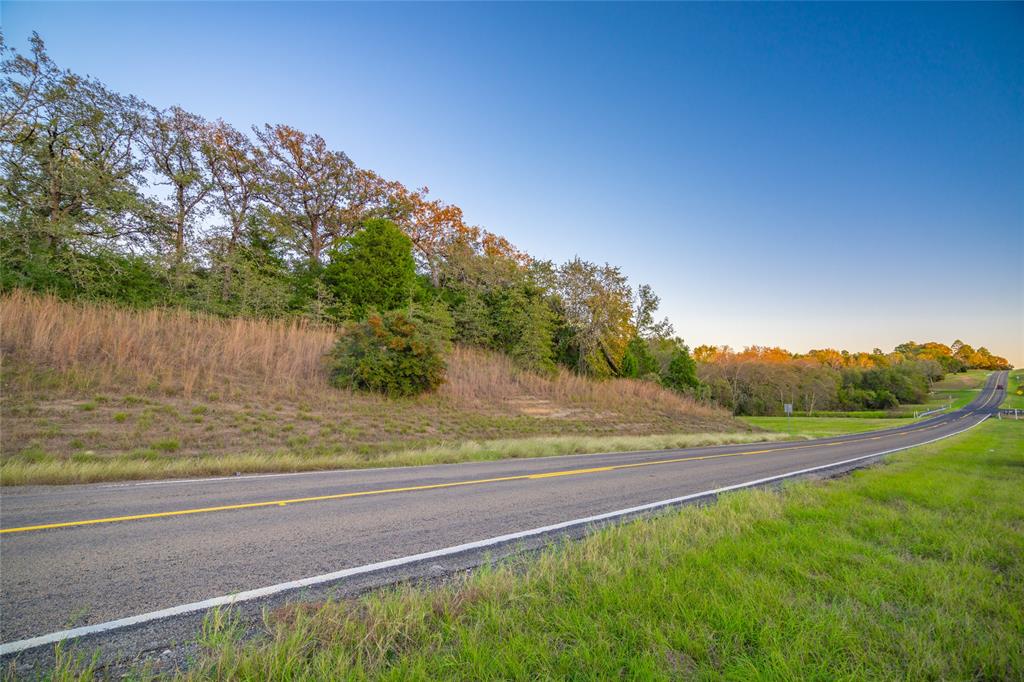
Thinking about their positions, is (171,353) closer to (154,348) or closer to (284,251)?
(154,348)

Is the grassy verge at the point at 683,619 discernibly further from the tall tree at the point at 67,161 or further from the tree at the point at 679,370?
the tree at the point at 679,370

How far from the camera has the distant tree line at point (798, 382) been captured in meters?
66.8

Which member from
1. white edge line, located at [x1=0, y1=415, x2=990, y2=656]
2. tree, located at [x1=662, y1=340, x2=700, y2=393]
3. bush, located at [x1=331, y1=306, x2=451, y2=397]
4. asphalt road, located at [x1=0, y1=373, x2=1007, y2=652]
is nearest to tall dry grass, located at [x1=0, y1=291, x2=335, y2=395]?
bush, located at [x1=331, y1=306, x2=451, y2=397]

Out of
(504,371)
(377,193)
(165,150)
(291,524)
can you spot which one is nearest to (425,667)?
(291,524)

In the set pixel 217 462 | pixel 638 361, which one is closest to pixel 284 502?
pixel 217 462

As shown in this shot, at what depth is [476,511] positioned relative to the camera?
5711mm

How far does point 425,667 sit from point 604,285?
1219 inches

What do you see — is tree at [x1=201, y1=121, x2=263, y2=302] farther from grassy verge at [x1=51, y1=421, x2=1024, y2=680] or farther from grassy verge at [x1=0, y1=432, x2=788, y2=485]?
grassy verge at [x1=51, y1=421, x2=1024, y2=680]

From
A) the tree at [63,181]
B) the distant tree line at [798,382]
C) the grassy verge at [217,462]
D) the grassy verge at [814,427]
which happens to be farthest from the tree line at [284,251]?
the distant tree line at [798,382]

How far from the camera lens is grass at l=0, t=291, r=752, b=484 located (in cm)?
884

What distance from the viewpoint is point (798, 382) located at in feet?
232

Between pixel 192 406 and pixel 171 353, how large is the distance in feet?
10.6

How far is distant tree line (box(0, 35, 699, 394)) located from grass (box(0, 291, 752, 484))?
233 cm

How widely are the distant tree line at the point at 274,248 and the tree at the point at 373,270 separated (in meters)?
0.09
